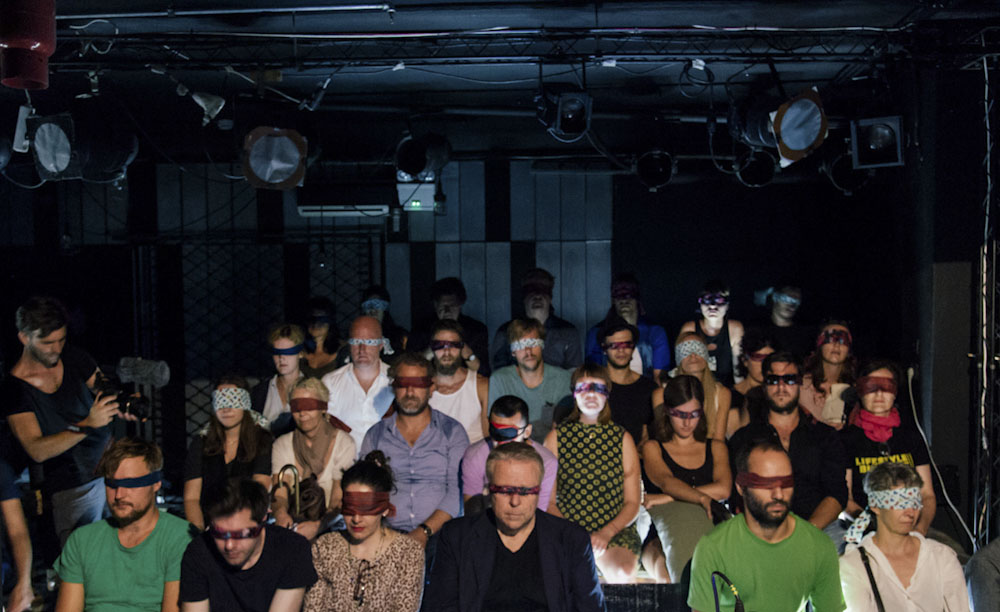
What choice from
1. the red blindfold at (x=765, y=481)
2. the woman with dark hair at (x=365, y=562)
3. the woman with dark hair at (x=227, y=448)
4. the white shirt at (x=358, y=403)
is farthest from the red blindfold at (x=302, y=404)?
the red blindfold at (x=765, y=481)

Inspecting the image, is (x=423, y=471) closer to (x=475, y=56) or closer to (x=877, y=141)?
(x=475, y=56)

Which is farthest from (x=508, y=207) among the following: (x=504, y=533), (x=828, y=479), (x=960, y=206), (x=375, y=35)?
(x=504, y=533)

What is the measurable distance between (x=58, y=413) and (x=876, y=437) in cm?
400

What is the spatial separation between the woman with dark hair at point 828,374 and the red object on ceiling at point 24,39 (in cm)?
460

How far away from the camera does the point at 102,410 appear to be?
3.95m

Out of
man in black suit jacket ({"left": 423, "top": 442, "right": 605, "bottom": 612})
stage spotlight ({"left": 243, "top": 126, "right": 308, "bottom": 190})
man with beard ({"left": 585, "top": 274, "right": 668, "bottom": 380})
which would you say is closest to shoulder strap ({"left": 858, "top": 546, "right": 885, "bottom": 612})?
man in black suit jacket ({"left": 423, "top": 442, "right": 605, "bottom": 612})

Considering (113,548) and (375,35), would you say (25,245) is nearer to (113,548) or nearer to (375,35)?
(375,35)

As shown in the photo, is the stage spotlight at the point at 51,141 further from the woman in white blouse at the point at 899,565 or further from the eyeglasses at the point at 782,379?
the woman in white blouse at the point at 899,565

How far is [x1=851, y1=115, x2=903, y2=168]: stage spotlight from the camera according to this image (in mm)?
4996

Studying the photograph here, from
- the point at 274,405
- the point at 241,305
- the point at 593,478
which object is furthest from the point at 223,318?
the point at 593,478

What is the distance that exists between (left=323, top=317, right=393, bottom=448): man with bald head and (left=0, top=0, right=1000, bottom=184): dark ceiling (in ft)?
4.54

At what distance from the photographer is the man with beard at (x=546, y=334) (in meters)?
5.63

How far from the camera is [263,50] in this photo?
574 centimetres

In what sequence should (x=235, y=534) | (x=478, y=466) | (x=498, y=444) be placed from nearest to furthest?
(x=235, y=534), (x=498, y=444), (x=478, y=466)
